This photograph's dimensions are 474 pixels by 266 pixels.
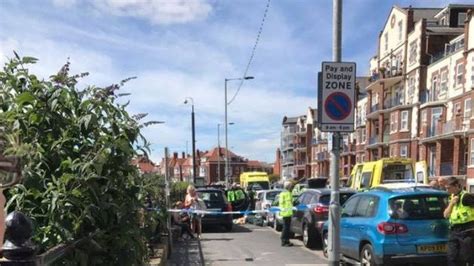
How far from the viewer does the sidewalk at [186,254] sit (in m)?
9.98

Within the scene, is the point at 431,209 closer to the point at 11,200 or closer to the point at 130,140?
the point at 130,140

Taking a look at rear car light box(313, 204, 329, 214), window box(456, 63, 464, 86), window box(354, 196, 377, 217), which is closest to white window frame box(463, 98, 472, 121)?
window box(456, 63, 464, 86)

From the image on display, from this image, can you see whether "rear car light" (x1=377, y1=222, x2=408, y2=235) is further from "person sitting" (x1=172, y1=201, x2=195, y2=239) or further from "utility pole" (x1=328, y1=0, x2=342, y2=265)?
"person sitting" (x1=172, y1=201, x2=195, y2=239)

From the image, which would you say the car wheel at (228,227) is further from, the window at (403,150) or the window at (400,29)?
the window at (400,29)

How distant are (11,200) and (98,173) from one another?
1.58 feet

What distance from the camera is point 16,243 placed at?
1797mm

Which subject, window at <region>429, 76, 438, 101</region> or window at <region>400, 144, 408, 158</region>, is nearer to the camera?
window at <region>429, 76, 438, 101</region>

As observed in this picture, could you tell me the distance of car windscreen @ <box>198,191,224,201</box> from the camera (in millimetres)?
19094

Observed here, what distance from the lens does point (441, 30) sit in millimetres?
47969

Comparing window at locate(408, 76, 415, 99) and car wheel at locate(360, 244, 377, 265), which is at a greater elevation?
window at locate(408, 76, 415, 99)

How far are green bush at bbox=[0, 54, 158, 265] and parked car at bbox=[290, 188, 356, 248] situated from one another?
1018 cm

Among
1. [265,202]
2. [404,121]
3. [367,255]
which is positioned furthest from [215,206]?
[404,121]

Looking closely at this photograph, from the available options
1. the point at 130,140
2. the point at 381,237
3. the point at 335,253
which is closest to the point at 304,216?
the point at 381,237

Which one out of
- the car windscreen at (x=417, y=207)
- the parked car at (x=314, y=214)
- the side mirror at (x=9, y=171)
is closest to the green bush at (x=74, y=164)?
the side mirror at (x=9, y=171)
